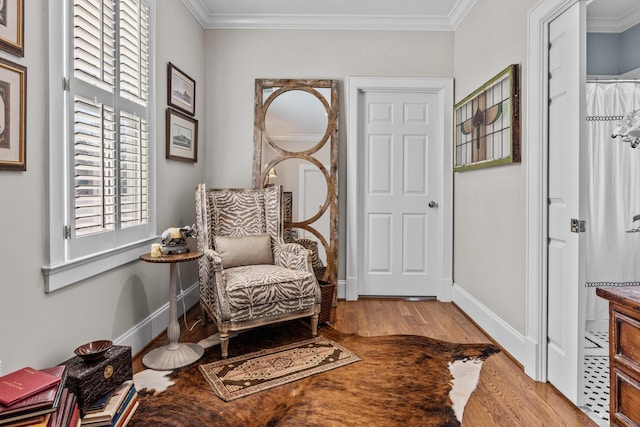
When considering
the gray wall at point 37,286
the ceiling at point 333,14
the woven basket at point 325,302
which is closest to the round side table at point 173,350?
the gray wall at point 37,286

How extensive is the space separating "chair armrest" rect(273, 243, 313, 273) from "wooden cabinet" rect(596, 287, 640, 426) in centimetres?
184

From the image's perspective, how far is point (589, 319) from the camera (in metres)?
2.94

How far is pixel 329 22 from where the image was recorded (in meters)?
3.68

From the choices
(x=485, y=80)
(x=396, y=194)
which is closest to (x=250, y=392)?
(x=396, y=194)

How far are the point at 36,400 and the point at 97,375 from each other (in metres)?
0.35

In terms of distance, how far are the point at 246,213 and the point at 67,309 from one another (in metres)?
1.54

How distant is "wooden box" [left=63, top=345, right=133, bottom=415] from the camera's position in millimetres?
1567

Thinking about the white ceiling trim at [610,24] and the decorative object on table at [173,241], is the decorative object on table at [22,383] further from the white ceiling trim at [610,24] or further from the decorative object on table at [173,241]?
the white ceiling trim at [610,24]

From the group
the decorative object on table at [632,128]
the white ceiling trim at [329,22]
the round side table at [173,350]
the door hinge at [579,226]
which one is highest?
the white ceiling trim at [329,22]

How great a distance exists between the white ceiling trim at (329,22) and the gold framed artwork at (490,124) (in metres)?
0.85

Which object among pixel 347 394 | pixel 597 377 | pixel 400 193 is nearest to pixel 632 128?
pixel 597 377

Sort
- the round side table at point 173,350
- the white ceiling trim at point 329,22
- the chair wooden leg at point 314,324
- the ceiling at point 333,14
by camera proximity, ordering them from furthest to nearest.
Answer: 1. the white ceiling trim at point 329,22
2. the ceiling at point 333,14
3. the chair wooden leg at point 314,324
4. the round side table at point 173,350

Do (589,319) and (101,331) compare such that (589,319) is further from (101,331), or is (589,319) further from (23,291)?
(23,291)

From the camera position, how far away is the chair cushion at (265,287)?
8.02 ft
